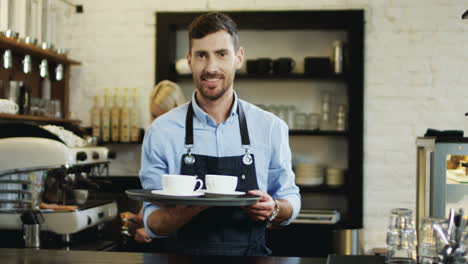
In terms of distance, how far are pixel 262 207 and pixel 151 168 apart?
1.35 feet

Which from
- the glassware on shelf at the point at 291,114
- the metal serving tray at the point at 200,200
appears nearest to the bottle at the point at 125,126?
the glassware on shelf at the point at 291,114

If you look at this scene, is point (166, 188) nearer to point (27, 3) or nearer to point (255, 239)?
point (255, 239)

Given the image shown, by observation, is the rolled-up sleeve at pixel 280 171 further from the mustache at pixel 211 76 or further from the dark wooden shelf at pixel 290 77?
the dark wooden shelf at pixel 290 77

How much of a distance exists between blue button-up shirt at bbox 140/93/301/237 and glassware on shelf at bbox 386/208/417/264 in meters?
0.55

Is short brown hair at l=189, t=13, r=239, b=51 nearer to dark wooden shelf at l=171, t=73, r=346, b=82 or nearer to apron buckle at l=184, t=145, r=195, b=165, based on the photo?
apron buckle at l=184, t=145, r=195, b=165

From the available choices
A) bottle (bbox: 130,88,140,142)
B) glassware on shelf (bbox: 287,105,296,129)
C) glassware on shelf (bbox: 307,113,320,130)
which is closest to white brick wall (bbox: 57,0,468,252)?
glassware on shelf (bbox: 307,113,320,130)

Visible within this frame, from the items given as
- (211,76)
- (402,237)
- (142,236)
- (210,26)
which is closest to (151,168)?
(211,76)

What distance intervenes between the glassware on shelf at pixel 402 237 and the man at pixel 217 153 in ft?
1.48

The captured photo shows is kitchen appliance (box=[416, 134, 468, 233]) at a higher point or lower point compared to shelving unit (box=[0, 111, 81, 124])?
lower

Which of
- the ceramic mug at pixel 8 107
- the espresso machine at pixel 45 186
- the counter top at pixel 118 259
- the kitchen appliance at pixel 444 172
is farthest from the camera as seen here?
the ceramic mug at pixel 8 107

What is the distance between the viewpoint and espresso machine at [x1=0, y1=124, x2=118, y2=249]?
7.98ft

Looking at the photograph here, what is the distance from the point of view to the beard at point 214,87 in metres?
1.84

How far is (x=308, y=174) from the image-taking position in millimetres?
4367

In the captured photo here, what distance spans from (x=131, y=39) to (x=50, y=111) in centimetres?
100
